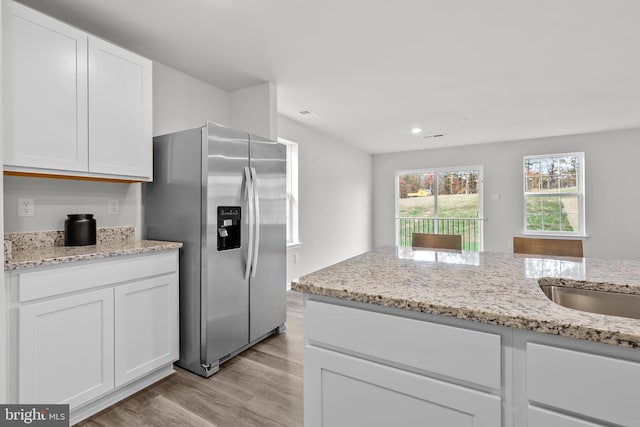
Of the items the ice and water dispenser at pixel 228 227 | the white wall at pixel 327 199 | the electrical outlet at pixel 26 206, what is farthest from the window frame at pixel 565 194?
the electrical outlet at pixel 26 206

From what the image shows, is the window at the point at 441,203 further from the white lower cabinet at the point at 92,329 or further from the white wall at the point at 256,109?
the white lower cabinet at the point at 92,329

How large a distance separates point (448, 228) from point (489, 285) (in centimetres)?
561

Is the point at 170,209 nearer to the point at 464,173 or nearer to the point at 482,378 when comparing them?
the point at 482,378

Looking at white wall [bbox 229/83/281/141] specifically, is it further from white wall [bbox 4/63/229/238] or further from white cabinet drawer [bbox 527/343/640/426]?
white cabinet drawer [bbox 527/343/640/426]

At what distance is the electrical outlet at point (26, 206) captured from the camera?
1881mm

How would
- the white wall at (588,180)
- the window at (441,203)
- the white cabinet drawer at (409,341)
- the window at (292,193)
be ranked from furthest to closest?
the window at (441,203), the white wall at (588,180), the window at (292,193), the white cabinet drawer at (409,341)

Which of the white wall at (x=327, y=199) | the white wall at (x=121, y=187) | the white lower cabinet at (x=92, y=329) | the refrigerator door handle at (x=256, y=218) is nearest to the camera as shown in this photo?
the white lower cabinet at (x=92, y=329)

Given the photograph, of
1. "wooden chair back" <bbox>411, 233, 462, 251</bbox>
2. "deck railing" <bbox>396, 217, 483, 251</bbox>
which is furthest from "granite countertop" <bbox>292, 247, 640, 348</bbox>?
"deck railing" <bbox>396, 217, 483, 251</bbox>

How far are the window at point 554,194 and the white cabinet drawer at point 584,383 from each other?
18.8 ft

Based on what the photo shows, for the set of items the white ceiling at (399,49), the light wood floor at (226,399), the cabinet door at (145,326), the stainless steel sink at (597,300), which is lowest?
the light wood floor at (226,399)

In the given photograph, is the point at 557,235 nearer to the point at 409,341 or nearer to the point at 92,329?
the point at 409,341

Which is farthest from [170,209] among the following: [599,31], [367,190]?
[367,190]

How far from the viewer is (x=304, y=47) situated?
95.5 inches

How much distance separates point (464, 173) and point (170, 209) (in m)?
5.52
